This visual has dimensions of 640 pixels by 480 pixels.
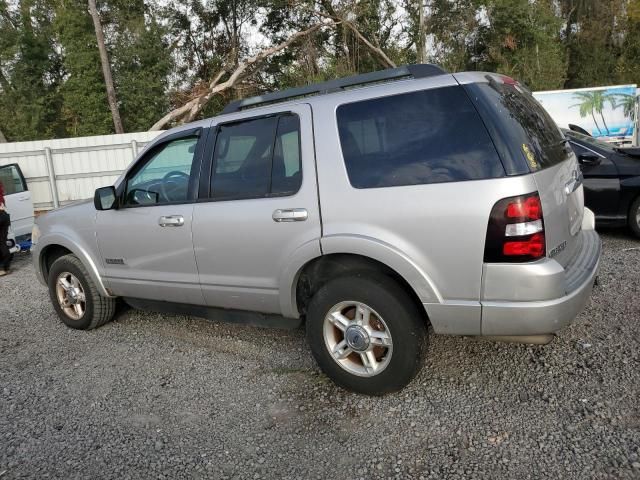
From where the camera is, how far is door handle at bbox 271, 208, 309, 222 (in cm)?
336

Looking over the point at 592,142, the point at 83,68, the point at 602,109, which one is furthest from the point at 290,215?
the point at 83,68

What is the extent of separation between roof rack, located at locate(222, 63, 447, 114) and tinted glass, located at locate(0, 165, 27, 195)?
25.5ft

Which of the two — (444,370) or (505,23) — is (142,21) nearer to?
(505,23)

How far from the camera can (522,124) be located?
10.2 ft

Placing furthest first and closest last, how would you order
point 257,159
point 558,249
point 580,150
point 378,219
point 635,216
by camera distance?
1. point 580,150
2. point 635,216
3. point 257,159
4. point 378,219
5. point 558,249

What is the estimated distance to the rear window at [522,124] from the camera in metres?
2.90

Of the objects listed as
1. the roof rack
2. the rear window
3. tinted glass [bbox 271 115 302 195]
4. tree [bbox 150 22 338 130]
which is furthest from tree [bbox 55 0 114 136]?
the rear window

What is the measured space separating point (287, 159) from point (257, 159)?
28cm

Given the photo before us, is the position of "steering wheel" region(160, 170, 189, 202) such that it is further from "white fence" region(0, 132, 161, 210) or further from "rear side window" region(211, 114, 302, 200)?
"white fence" region(0, 132, 161, 210)

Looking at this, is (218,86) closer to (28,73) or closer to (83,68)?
(83,68)

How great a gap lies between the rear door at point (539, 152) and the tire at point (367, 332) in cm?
87

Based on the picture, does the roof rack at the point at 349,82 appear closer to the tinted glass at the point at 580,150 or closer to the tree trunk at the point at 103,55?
the tinted glass at the point at 580,150

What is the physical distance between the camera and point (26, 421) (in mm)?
3434

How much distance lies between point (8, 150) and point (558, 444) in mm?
15479
